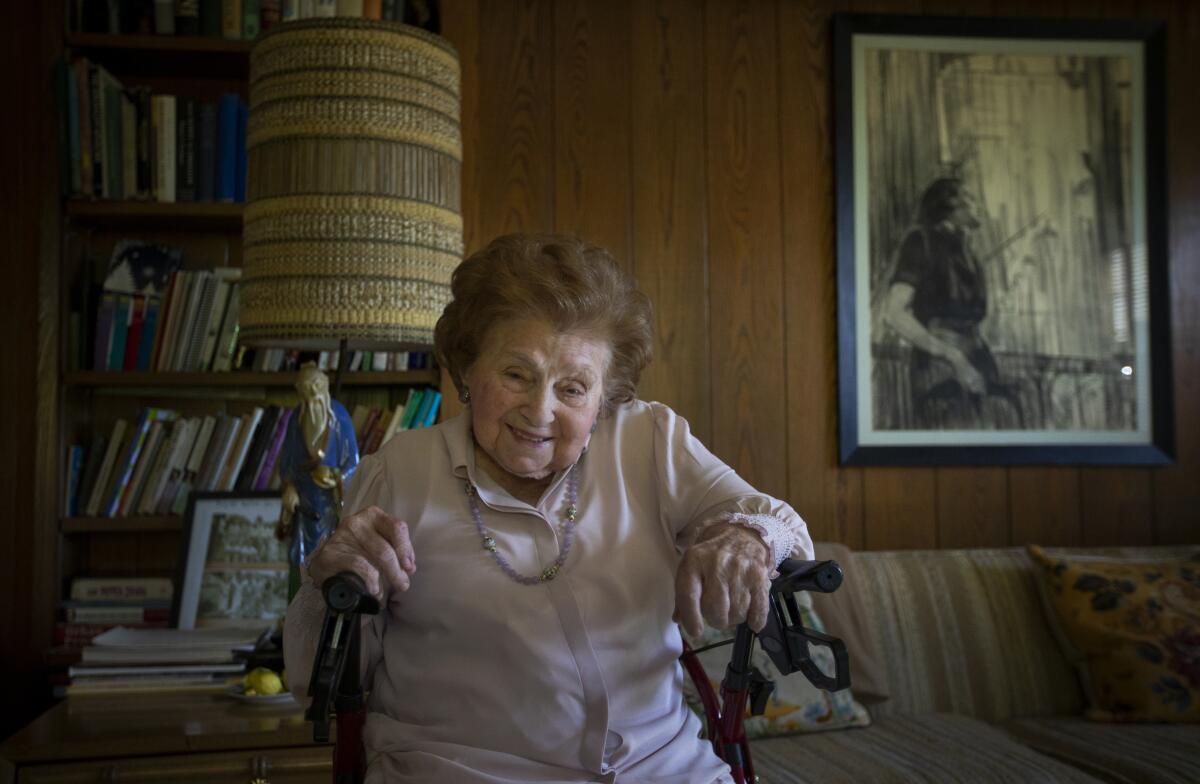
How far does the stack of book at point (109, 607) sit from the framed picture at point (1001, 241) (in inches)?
73.2

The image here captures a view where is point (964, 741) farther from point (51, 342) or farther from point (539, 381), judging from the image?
point (51, 342)

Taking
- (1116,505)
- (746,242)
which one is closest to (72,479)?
(746,242)

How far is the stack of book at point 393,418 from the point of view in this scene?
9.12 feet

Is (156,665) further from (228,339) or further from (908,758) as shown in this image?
(908,758)

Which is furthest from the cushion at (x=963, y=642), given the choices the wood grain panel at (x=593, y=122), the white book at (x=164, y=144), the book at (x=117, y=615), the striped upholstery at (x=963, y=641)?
the white book at (x=164, y=144)

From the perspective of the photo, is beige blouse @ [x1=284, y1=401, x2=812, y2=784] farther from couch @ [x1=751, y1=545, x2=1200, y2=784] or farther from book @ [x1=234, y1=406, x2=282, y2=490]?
book @ [x1=234, y1=406, x2=282, y2=490]

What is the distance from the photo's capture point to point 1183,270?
3.16 meters

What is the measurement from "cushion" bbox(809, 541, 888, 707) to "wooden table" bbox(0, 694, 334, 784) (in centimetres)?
125

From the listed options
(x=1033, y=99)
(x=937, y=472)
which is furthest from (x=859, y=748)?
(x=1033, y=99)

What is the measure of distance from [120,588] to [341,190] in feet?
4.54

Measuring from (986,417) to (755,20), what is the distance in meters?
1.29

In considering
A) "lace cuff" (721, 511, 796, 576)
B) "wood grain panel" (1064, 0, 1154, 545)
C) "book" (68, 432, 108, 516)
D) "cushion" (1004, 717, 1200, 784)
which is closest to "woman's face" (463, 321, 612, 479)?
"lace cuff" (721, 511, 796, 576)

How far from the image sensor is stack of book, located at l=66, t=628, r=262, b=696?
2.04 metres

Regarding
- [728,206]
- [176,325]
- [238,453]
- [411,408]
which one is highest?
[728,206]
